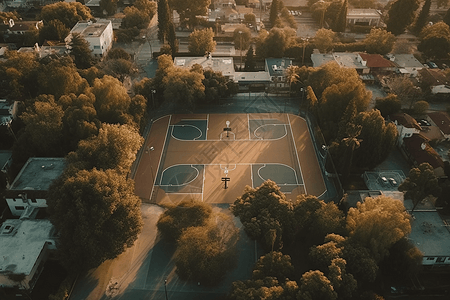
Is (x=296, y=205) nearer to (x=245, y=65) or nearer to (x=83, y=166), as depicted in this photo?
(x=83, y=166)

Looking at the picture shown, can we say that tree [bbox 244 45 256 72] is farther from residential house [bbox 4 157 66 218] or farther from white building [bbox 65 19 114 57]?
residential house [bbox 4 157 66 218]

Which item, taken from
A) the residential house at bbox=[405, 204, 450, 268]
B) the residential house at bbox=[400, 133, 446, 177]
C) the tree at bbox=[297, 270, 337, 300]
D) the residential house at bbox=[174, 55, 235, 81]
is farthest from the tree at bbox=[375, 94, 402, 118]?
the tree at bbox=[297, 270, 337, 300]

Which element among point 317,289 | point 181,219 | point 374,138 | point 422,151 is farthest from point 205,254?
point 422,151

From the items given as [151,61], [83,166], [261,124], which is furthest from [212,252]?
[151,61]

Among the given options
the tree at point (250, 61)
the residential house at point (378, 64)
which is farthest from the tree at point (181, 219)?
the residential house at point (378, 64)

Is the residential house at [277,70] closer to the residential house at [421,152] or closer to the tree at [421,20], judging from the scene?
the residential house at [421,152]

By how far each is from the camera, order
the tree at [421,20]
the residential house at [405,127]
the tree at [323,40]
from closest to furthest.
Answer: the residential house at [405,127] → the tree at [323,40] → the tree at [421,20]
